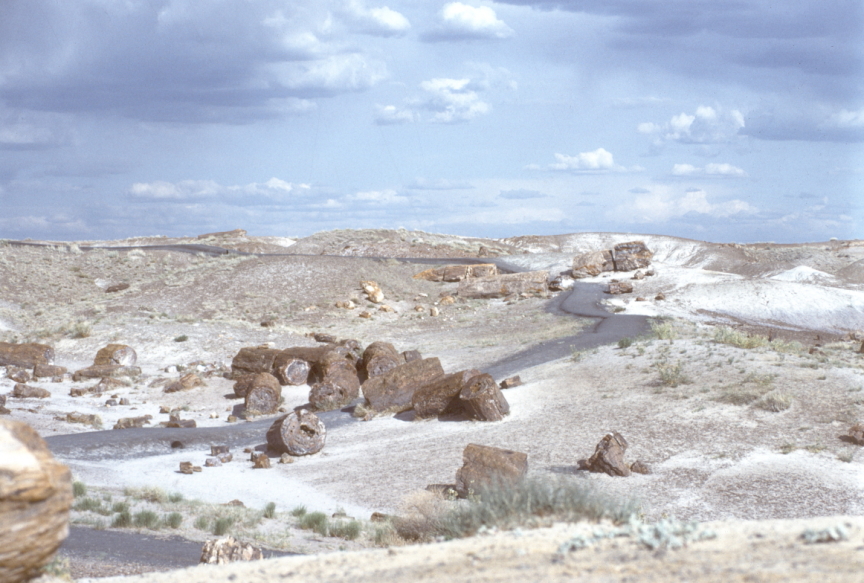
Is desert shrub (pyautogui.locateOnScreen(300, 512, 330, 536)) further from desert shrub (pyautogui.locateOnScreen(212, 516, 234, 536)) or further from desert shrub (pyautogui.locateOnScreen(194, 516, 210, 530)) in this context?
desert shrub (pyautogui.locateOnScreen(194, 516, 210, 530))

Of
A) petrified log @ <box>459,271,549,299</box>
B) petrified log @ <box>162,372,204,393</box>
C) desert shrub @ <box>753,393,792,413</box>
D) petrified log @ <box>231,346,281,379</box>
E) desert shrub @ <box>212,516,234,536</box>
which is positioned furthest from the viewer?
petrified log @ <box>459,271,549,299</box>

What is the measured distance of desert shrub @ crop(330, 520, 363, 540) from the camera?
1011 cm

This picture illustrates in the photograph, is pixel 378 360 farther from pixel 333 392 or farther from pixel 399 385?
pixel 399 385

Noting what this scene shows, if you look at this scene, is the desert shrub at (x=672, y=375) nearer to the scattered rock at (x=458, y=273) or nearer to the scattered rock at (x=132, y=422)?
the scattered rock at (x=132, y=422)

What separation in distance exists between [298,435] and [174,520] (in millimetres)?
→ 5981

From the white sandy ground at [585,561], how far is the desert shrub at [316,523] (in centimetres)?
437

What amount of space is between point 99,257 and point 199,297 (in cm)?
1423

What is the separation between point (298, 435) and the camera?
53.1 feet

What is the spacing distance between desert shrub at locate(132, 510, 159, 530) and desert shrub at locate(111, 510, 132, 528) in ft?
0.25

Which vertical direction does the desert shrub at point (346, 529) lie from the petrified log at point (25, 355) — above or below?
below

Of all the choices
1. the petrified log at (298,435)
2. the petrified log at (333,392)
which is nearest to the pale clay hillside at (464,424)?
the petrified log at (298,435)

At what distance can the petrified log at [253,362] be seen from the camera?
2375 cm

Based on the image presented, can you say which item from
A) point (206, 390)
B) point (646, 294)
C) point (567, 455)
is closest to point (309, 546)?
point (567, 455)

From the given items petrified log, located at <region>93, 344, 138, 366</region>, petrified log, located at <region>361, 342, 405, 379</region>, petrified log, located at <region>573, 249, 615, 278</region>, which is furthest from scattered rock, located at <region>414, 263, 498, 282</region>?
petrified log, located at <region>93, 344, 138, 366</region>
